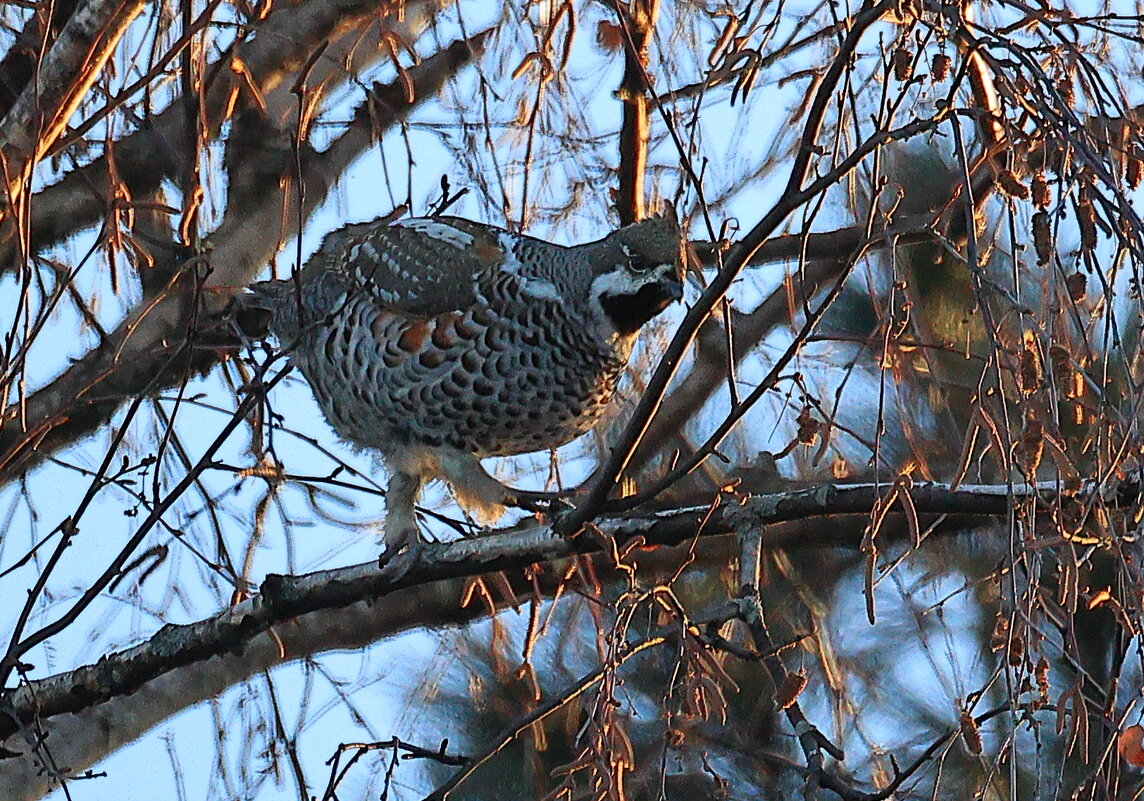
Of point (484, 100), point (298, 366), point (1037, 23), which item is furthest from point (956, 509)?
point (298, 366)

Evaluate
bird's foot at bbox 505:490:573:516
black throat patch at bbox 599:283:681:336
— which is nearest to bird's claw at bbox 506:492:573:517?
bird's foot at bbox 505:490:573:516

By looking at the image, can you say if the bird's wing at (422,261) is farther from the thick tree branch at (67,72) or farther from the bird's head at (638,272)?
the thick tree branch at (67,72)

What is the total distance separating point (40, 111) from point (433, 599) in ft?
5.42

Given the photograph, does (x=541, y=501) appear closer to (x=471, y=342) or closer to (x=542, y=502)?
(x=542, y=502)

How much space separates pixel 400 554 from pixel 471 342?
20.9 inches

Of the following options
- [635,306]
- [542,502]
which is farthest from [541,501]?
[635,306]

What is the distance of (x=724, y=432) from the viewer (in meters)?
2.34

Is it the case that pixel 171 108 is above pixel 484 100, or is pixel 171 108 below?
above

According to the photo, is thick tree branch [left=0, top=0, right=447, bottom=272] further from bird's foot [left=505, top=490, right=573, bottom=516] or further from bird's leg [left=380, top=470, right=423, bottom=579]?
bird's foot [left=505, top=490, right=573, bottom=516]

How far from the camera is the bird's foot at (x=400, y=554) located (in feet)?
10.0

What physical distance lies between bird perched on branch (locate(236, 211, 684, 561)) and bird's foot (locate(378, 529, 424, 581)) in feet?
0.03

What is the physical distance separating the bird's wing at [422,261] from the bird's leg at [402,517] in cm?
43

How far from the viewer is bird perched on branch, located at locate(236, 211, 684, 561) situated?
355 centimetres

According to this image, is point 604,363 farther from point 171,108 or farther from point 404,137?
point 171,108
